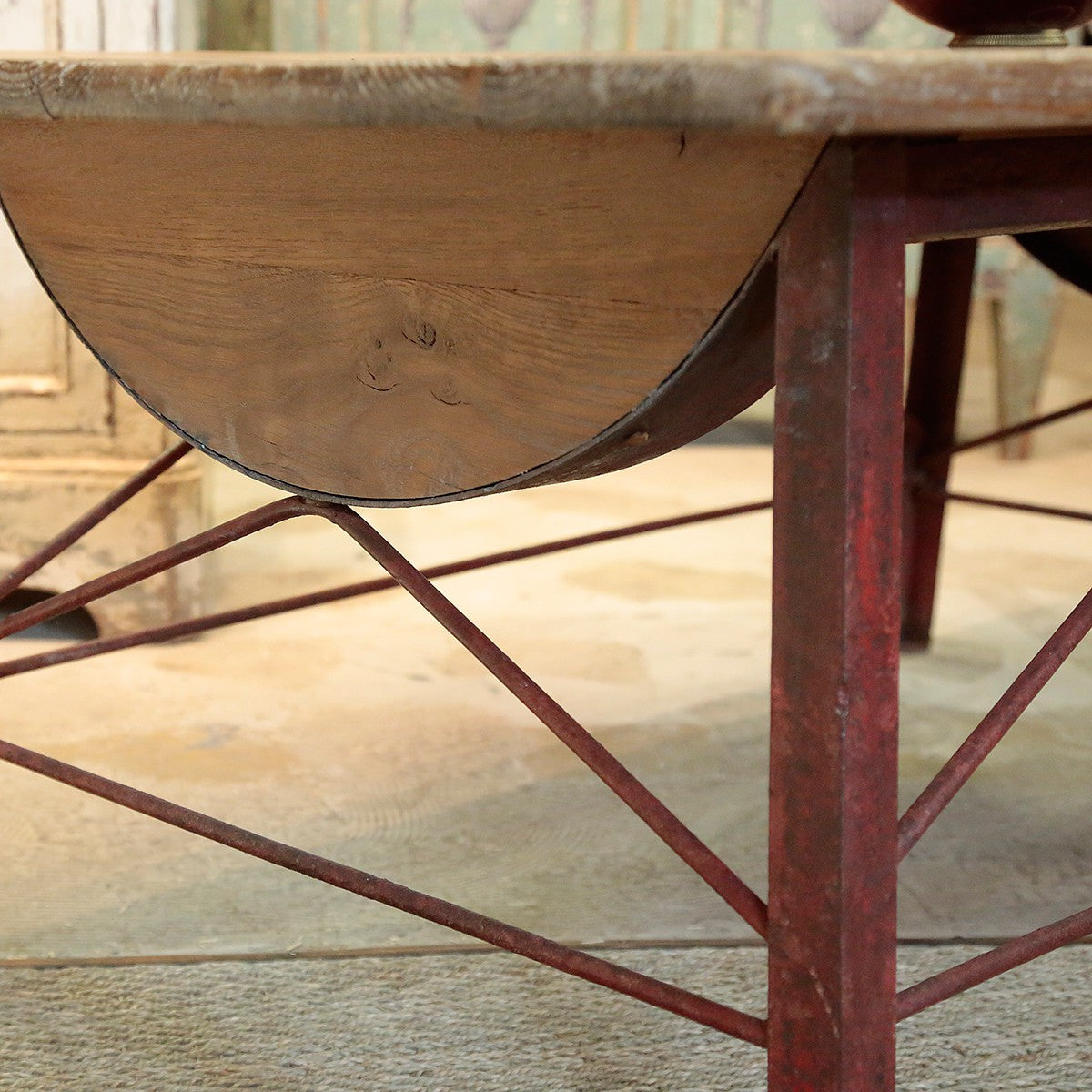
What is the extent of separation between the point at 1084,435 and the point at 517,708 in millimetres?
2653

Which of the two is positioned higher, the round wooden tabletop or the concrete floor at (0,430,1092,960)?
the round wooden tabletop

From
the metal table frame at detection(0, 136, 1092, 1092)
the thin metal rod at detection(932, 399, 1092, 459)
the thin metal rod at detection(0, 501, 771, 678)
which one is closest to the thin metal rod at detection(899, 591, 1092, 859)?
the metal table frame at detection(0, 136, 1092, 1092)

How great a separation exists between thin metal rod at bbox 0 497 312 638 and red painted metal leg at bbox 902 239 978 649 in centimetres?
125

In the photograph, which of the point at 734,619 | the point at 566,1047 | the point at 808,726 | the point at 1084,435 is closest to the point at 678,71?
the point at 808,726

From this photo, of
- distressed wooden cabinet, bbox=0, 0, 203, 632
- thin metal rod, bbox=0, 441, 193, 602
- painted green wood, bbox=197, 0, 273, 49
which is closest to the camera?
thin metal rod, bbox=0, 441, 193, 602

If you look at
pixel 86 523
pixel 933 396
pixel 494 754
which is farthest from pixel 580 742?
pixel 933 396

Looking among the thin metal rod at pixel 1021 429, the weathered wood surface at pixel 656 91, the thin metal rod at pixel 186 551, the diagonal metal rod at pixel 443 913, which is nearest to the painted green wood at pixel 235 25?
the thin metal rod at pixel 1021 429

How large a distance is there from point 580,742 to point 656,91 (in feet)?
1.52

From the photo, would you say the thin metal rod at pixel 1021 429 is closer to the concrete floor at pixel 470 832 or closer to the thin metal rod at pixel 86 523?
the concrete floor at pixel 470 832

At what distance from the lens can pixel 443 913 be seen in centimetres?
107

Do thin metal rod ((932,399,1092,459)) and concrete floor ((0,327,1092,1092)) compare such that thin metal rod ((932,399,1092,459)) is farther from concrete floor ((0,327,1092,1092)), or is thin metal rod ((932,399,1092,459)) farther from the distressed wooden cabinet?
the distressed wooden cabinet

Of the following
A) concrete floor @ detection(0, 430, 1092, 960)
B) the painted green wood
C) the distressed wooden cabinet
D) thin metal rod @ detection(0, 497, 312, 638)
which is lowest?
concrete floor @ detection(0, 430, 1092, 960)

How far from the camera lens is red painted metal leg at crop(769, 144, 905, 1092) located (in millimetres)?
793

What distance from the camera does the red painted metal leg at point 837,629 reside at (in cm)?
79
